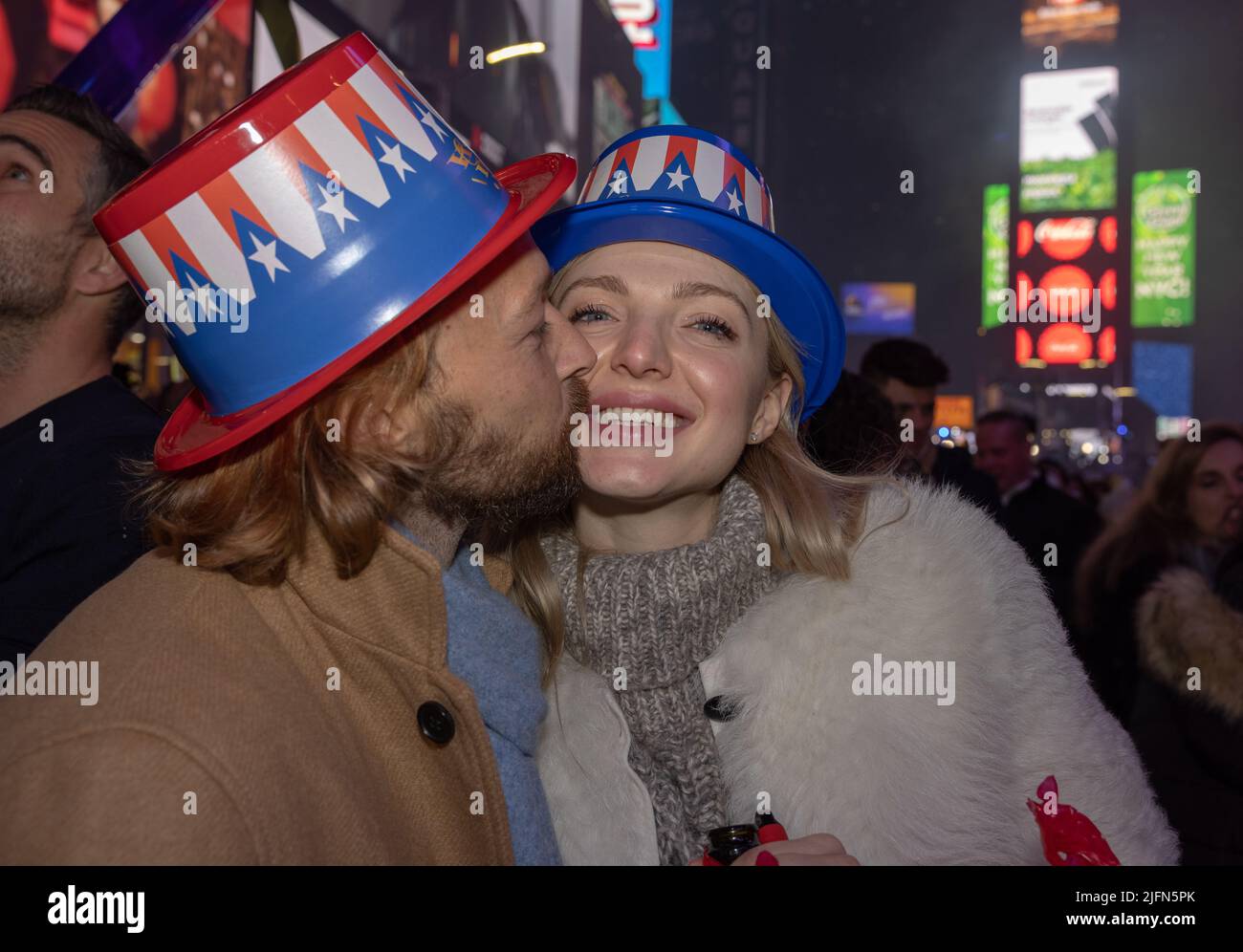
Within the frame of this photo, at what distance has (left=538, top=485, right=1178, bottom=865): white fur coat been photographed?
85.9 inches

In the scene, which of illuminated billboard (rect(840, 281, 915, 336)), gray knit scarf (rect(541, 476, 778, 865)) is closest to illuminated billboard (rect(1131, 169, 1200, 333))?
illuminated billboard (rect(840, 281, 915, 336))

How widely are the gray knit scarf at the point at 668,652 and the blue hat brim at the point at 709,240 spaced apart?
732 millimetres

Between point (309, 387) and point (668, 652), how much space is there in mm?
1167

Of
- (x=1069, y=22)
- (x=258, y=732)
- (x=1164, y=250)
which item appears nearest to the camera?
(x=258, y=732)

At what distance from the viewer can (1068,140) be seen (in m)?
30.3

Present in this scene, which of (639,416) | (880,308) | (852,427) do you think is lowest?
(852,427)

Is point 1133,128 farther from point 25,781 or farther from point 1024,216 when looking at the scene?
point 25,781

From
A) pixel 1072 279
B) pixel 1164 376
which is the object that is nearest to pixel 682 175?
pixel 1072 279

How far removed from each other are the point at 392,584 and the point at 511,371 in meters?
0.50

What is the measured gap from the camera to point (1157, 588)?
3.56 metres

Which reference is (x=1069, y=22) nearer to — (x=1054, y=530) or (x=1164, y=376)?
(x=1054, y=530)

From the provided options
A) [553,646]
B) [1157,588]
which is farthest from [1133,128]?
[553,646]

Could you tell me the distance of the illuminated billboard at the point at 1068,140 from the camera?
91.0 feet

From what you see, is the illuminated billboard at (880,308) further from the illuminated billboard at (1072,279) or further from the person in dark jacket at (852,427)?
the person in dark jacket at (852,427)
